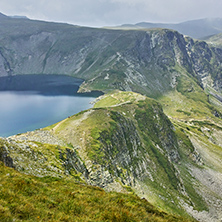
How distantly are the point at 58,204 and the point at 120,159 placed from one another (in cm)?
4504

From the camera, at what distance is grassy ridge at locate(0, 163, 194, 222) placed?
528 inches

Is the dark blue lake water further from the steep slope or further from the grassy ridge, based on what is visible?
the grassy ridge

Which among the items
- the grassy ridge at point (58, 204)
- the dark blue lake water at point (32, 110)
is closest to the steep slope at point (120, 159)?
the grassy ridge at point (58, 204)

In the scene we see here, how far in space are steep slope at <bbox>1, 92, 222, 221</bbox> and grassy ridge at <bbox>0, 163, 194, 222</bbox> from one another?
7123 millimetres

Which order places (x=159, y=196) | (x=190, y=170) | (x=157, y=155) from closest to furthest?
(x=159, y=196) → (x=157, y=155) → (x=190, y=170)

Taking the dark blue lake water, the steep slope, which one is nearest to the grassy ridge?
the steep slope

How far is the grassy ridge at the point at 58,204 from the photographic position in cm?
1342

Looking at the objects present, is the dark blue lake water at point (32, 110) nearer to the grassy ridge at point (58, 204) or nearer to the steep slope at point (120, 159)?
the steep slope at point (120, 159)

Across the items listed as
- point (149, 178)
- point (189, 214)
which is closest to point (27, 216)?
point (149, 178)

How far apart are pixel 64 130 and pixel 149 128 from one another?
56.6 meters

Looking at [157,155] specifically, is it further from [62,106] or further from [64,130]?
[62,106]

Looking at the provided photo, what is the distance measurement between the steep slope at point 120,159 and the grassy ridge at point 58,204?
7.12m

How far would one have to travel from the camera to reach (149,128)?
101m

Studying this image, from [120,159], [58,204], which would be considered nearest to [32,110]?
[120,159]
